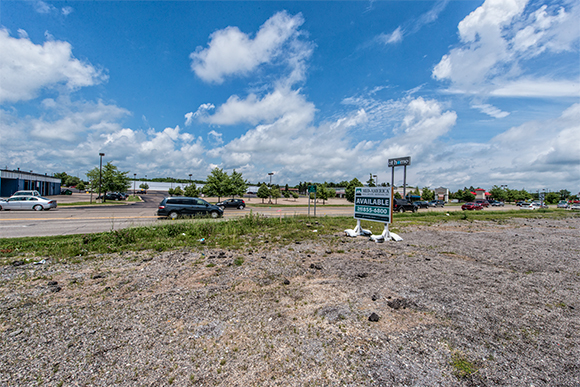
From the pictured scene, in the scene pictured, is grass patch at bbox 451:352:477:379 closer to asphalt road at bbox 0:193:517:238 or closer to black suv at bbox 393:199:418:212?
asphalt road at bbox 0:193:517:238

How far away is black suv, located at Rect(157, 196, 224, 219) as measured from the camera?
18719 mm

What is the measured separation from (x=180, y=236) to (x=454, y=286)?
1040 cm

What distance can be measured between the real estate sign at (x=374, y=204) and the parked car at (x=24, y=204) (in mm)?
29199

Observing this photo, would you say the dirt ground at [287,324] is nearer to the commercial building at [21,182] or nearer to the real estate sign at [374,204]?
the real estate sign at [374,204]

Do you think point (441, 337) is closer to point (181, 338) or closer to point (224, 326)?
point (224, 326)

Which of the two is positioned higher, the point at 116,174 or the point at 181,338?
the point at 116,174

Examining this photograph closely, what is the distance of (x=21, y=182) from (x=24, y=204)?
116 ft

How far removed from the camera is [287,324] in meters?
4.02

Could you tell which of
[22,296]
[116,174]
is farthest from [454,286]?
[116,174]

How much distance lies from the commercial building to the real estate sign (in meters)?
60.3

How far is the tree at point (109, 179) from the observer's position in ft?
136

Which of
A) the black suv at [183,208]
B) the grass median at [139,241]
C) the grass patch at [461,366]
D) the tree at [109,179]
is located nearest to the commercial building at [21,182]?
the tree at [109,179]

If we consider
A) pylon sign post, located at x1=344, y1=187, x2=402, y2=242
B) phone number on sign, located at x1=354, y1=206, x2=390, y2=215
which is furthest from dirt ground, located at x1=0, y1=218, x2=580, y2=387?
phone number on sign, located at x1=354, y1=206, x2=390, y2=215

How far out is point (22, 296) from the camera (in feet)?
16.1
